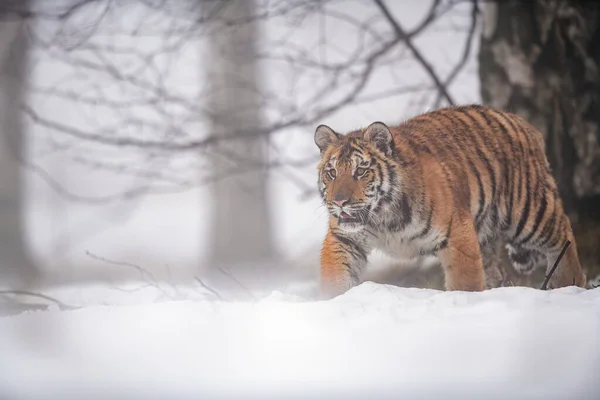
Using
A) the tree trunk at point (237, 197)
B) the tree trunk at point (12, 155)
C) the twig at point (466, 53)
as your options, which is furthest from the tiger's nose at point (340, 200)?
the tree trunk at point (12, 155)

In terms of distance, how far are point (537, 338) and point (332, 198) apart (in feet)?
1.87

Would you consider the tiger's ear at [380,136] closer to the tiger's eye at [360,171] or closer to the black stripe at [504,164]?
the tiger's eye at [360,171]

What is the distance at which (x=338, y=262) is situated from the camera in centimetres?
173

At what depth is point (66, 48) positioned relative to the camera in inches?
105

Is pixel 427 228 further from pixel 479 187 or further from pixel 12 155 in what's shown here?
pixel 12 155

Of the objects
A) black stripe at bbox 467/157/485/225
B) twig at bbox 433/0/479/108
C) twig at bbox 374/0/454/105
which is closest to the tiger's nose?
black stripe at bbox 467/157/485/225

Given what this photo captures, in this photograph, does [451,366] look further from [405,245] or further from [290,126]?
[290,126]

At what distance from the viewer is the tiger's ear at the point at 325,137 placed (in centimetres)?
166

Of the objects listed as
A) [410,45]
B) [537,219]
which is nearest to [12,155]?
[410,45]

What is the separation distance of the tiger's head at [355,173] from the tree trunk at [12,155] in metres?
2.53

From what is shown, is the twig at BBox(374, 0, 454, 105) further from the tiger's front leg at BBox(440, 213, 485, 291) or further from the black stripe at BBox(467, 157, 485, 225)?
the tiger's front leg at BBox(440, 213, 485, 291)

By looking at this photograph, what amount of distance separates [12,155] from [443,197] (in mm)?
3594

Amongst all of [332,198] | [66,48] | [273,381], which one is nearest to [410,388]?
[273,381]

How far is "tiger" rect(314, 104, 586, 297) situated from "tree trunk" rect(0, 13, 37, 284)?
8.38 ft
